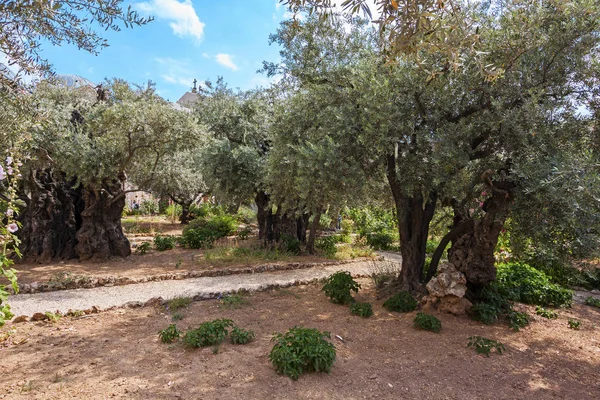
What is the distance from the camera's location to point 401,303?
6.05 meters

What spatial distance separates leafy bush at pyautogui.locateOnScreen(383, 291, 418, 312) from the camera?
6.03 metres

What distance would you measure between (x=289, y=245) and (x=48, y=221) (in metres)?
6.77

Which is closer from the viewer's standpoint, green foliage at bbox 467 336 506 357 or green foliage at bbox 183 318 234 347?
green foliage at bbox 183 318 234 347

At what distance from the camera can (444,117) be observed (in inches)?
216

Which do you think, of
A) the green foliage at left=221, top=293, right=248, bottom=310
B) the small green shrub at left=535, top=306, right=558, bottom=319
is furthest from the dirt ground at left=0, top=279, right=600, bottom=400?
the small green shrub at left=535, top=306, right=558, bottom=319

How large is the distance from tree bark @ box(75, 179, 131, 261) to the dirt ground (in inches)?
184

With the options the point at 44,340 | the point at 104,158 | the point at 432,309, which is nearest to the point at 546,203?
the point at 432,309

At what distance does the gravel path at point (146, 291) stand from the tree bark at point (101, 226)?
9.52 feet

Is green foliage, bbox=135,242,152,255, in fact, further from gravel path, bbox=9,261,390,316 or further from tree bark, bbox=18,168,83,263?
gravel path, bbox=9,261,390,316

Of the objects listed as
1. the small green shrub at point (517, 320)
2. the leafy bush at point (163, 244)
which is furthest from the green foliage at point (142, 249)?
the small green shrub at point (517, 320)

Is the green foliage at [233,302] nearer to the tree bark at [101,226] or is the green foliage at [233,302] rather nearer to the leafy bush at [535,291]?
the leafy bush at [535,291]

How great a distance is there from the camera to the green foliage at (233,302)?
614cm

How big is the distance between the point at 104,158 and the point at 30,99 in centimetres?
492

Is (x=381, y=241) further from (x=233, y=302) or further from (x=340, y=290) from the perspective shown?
(x=233, y=302)
